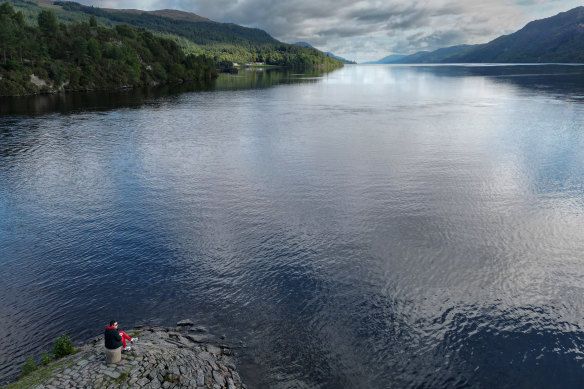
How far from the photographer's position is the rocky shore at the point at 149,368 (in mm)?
20578

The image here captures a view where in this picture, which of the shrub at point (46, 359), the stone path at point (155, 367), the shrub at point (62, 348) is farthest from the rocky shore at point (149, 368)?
the shrub at point (46, 359)

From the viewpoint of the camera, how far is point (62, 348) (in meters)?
23.8

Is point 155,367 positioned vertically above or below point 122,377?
below

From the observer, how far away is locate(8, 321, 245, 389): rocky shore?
810 inches

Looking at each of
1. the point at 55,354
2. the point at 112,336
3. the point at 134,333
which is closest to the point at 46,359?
the point at 55,354

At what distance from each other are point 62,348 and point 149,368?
6.84 m

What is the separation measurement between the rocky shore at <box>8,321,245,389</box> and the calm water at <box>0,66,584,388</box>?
1834 millimetres

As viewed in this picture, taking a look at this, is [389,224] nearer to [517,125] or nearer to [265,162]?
[265,162]

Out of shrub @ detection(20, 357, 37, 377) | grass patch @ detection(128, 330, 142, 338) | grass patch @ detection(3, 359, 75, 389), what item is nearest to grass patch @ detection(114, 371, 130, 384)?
grass patch @ detection(3, 359, 75, 389)

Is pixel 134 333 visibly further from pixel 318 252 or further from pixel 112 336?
pixel 318 252

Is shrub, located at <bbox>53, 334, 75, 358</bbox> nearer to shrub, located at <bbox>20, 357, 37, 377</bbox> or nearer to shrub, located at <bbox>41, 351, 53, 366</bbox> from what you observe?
shrub, located at <bbox>41, 351, 53, 366</bbox>

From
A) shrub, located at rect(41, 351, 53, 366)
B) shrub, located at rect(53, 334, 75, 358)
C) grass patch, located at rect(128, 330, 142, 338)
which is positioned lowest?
grass patch, located at rect(128, 330, 142, 338)

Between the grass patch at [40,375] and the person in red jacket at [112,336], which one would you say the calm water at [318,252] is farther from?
the person in red jacket at [112,336]

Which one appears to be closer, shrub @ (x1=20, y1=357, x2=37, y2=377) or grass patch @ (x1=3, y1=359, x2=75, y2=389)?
grass patch @ (x1=3, y1=359, x2=75, y2=389)
